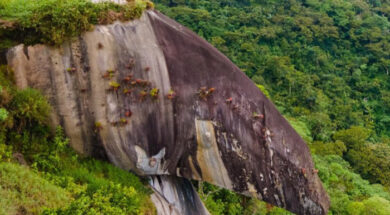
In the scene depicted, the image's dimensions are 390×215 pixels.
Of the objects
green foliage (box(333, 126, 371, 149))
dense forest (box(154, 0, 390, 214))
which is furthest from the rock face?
green foliage (box(333, 126, 371, 149))

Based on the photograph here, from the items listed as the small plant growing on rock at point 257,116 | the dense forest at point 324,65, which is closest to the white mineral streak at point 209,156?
the small plant growing on rock at point 257,116

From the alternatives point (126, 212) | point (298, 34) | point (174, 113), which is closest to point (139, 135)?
point (174, 113)

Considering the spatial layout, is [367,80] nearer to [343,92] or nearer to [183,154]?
[343,92]

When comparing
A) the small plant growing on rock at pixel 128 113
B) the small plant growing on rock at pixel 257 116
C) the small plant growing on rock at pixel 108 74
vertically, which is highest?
the small plant growing on rock at pixel 108 74

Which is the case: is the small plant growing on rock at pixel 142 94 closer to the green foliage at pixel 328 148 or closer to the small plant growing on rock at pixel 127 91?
the small plant growing on rock at pixel 127 91

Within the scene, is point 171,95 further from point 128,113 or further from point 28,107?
point 28,107

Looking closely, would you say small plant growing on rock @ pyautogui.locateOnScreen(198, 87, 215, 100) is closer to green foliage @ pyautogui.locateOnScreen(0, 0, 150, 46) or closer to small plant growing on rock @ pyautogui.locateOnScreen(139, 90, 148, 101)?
small plant growing on rock @ pyautogui.locateOnScreen(139, 90, 148, 101)
